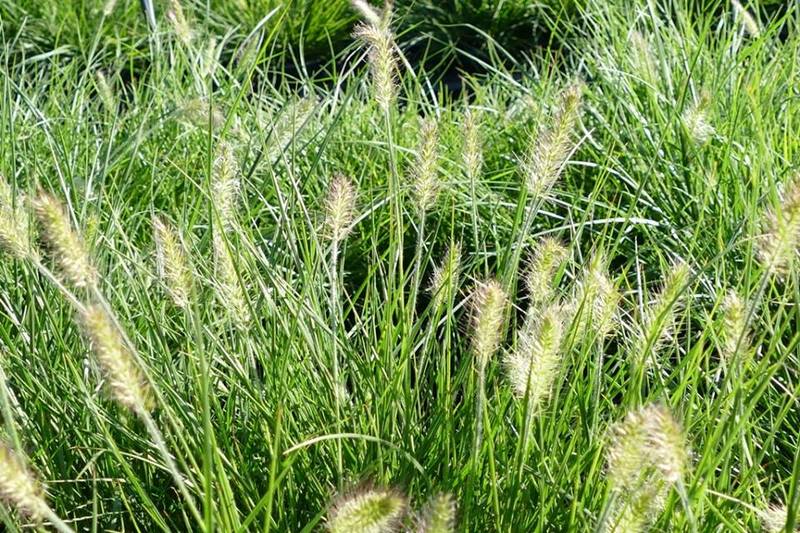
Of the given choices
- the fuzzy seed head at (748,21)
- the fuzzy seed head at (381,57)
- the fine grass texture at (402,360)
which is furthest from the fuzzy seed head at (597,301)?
the fuzzy seed head at (748,21)

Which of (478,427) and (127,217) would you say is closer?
(478,427)

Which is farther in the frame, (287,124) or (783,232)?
(287,124)

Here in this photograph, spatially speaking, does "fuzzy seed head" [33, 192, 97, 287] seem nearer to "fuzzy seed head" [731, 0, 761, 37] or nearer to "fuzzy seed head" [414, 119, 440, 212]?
"fuzzy seed head" [414, 119, 440, 212]

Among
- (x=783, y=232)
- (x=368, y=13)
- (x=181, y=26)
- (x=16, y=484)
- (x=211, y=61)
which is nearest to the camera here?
(x=16, y=484)

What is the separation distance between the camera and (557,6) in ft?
15.6

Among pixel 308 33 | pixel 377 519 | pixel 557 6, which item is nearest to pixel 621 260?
pixel 377 519

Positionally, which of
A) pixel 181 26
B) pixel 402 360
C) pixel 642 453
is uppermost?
pixel 181 26

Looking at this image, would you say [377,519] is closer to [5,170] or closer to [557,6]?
[5,170]

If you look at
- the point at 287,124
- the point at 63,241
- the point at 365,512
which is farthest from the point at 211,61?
the point at 365,512

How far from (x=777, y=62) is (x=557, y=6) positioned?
1.74 metres

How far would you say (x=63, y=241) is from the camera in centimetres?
119

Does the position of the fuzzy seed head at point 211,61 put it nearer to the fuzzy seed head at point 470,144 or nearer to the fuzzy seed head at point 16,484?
the fuzzy seed head at point 470,144

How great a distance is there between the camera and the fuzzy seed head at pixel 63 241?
3.89 feet

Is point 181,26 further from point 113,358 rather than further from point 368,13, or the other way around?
point 113,358
